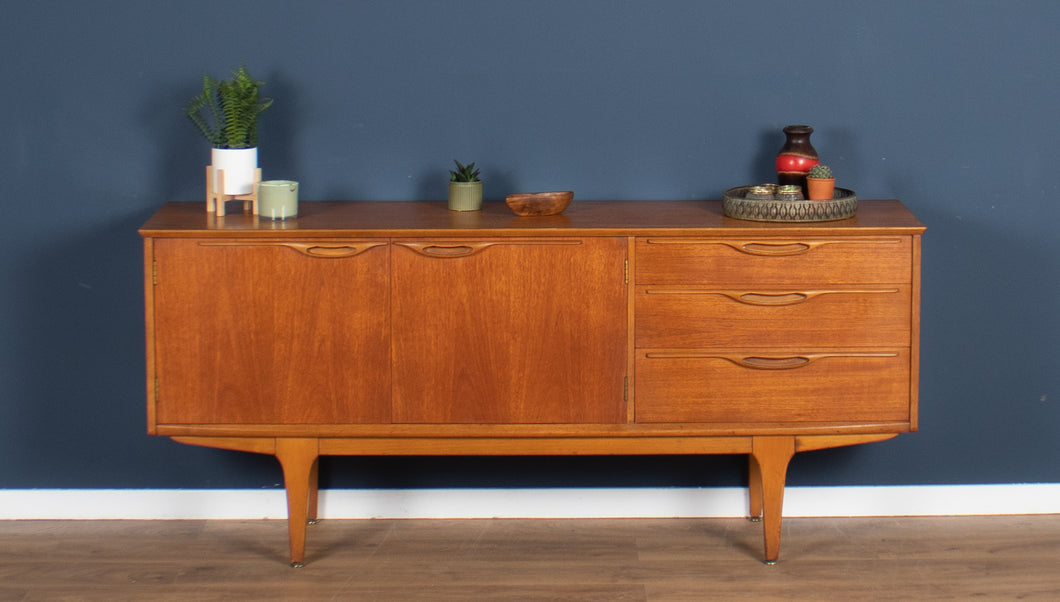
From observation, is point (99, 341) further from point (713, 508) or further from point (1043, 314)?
point (1043, 314)

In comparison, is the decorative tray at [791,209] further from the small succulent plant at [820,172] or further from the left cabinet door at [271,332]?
the left cabinet door at [271,332]

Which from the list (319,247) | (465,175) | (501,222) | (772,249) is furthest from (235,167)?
(772,249)

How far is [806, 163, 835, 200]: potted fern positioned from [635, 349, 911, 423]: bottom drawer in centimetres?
38

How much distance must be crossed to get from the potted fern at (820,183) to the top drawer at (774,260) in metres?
0.18

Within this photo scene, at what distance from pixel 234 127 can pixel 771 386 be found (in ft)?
4.58

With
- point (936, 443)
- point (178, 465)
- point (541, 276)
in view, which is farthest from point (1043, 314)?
point (178, 465)

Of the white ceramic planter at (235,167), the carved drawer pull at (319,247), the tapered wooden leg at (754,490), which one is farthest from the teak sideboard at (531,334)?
the tapered wooden leg at (754,490)

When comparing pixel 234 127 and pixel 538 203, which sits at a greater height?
pixel 234 127

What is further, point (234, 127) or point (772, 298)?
point (234, 127)

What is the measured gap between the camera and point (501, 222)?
3.09 metres

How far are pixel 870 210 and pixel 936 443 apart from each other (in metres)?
0.71

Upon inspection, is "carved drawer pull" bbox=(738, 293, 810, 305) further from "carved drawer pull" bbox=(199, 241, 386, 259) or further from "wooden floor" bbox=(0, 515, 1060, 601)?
"carved drawer pull" bbox=(199, 241, 386, 259)

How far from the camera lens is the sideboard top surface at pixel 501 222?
299 cm

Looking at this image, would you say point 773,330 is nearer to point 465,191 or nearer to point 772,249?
point 772,249
